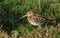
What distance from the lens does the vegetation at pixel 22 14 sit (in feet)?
26.6

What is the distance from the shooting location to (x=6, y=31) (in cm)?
841

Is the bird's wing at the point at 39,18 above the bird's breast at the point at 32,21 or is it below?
above

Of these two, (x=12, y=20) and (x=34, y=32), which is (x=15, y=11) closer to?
(x=12, y=20)

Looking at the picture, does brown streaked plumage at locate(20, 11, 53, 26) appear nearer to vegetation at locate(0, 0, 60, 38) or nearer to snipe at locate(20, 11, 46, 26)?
snipe at locate(20, 11, 46, 26)

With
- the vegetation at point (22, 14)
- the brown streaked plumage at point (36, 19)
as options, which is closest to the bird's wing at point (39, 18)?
the brown streaked plumage at point (36, 19)

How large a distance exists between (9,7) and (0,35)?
1.28 meters

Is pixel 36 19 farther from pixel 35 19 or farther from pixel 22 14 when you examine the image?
pixel 22 14

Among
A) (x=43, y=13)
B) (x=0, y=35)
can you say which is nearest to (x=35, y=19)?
(x=43, y=13)

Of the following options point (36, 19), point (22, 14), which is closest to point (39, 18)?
point (36, 19)

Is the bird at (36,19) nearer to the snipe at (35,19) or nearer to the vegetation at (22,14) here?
the snipe at (35,19)

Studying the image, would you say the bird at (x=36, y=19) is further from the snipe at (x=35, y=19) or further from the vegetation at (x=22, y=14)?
the vegetation at (x=22, y=14)

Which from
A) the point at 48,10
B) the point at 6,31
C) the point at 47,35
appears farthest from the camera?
the point at 48,10

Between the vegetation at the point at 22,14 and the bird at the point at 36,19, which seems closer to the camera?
the vegetation at the point at 22,14

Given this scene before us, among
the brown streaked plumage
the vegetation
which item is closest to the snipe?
the brown streaked plumage
